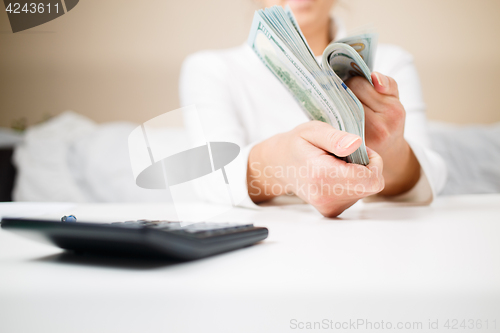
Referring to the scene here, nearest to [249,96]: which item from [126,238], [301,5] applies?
[301,5]

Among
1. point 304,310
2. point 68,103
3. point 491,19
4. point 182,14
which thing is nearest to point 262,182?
point 304,310

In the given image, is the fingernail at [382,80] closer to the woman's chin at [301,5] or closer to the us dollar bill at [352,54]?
the us dollar bill at [352,54]

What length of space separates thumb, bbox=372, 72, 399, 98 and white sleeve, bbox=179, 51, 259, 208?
27cm

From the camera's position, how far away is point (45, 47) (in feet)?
5.75

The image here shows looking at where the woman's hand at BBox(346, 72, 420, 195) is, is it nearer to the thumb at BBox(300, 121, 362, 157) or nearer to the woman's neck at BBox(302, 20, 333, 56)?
the thumb at BBox(300, 121, 362, 157)

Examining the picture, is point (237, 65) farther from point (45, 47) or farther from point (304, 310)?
point (45, 47)

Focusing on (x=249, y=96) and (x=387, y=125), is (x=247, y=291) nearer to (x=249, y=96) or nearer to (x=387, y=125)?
(x=387, y=125)

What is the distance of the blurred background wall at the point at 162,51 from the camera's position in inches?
68.6

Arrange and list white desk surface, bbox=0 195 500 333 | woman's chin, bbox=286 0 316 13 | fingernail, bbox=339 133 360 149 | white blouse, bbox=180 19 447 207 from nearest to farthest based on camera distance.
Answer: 1. white desk surface, bbox=0 195 500 333
2. fingernail, bbox=339 133 360 149
3. white blouse, bbox=180 19 447 207
4. woman's chin, bbox=286 0 316 13

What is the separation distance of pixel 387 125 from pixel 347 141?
0.57ft

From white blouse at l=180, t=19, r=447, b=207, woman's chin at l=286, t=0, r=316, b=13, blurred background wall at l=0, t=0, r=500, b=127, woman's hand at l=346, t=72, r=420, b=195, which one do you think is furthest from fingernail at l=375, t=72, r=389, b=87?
blurred background wall at l=0, t=0, r=500, b=127

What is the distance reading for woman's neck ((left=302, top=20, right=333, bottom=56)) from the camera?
1153 millimetres

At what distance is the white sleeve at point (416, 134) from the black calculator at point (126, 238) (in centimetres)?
49

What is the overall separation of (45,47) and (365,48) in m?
1.86
